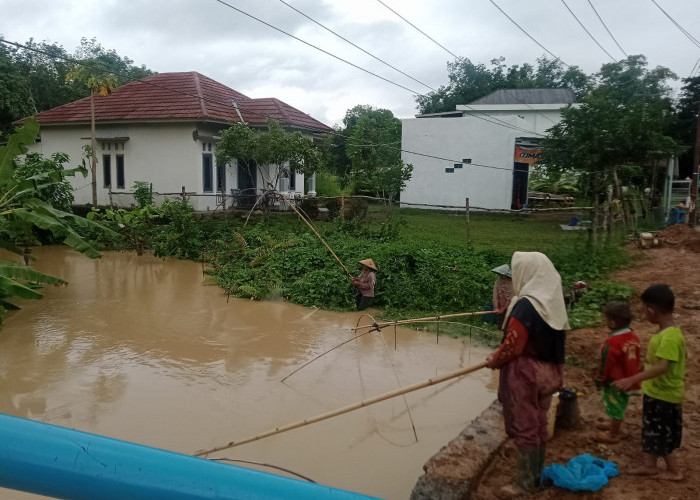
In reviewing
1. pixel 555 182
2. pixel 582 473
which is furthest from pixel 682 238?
pixel 555 182

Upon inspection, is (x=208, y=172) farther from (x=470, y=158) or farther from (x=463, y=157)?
(x=470, y=158)

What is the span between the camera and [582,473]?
3.58 metres

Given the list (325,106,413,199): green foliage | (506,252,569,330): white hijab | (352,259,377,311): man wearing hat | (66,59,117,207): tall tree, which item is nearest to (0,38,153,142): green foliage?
(66,59,117,207): tall tree

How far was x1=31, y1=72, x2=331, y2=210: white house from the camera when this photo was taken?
18.6 metres

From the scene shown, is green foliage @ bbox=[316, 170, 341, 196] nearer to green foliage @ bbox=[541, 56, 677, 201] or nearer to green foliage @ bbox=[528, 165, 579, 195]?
green foliage @ bbox=[528, 165, 579, 195]

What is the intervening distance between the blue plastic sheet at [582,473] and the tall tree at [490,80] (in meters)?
39.4

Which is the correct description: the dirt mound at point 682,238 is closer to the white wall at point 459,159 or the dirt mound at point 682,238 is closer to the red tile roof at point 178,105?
the white wall at point 459,159

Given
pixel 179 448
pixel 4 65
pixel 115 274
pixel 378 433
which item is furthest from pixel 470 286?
pixel 4 65

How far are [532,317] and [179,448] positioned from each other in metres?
3.27

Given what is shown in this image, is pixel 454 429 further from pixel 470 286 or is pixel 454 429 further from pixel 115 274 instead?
pixel 115 274

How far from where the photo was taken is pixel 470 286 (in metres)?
9.46

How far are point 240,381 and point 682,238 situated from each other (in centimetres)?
1155

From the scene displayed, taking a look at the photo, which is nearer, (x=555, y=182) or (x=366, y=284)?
(x=366, y=284)

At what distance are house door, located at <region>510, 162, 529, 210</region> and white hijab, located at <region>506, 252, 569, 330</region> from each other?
20.6 m
